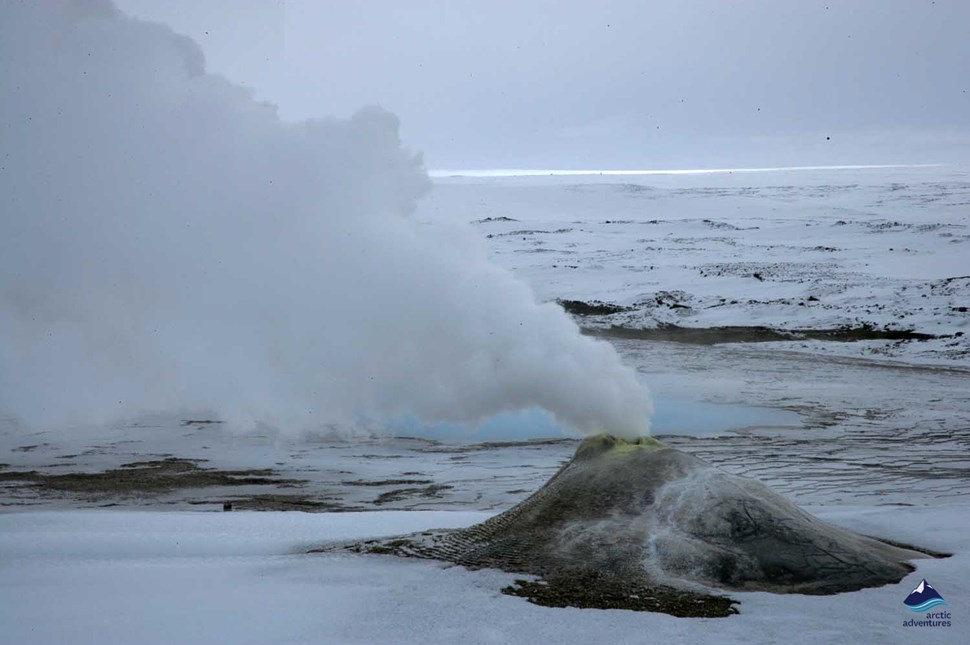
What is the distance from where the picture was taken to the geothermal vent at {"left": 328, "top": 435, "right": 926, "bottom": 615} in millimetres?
5379

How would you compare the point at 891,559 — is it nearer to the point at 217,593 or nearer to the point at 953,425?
the point at 217,593

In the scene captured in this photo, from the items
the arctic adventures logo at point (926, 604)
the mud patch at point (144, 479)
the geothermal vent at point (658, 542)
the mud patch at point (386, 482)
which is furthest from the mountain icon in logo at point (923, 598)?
the mud patch at point (144, 479)

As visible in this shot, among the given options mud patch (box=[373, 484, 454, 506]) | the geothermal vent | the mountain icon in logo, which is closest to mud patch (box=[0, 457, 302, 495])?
mud patch (box=[373, 484, 454, 506])

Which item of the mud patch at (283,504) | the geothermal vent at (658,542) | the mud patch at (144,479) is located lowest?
the mud patch at (283,504)

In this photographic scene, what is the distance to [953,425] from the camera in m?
11.1

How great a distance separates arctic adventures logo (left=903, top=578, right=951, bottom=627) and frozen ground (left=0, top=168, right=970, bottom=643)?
2.9 inches

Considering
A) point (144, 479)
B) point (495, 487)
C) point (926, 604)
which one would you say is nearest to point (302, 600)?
point (926, 604)

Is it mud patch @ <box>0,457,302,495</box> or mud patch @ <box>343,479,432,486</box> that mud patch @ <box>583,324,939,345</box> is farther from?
mud patch @ <box>0,457,302,495</box>

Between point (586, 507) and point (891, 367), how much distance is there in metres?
10.4

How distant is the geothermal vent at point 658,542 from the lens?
538 centimetres

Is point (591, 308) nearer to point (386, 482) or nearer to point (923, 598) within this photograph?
point (386, 482)

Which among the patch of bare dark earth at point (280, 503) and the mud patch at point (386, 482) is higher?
the mud patch at point (386, 482)

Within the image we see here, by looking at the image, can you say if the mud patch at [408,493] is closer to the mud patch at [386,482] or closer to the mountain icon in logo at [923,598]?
the mud patch at [386,482]

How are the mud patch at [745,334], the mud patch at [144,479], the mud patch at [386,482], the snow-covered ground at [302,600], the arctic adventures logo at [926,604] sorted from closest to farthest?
the snow-covered ground at [302,600], the arctic adventures logo at [926,604], the mud patch at [144,479], the mud patch at [386,482], the mud patch at [745,334]
